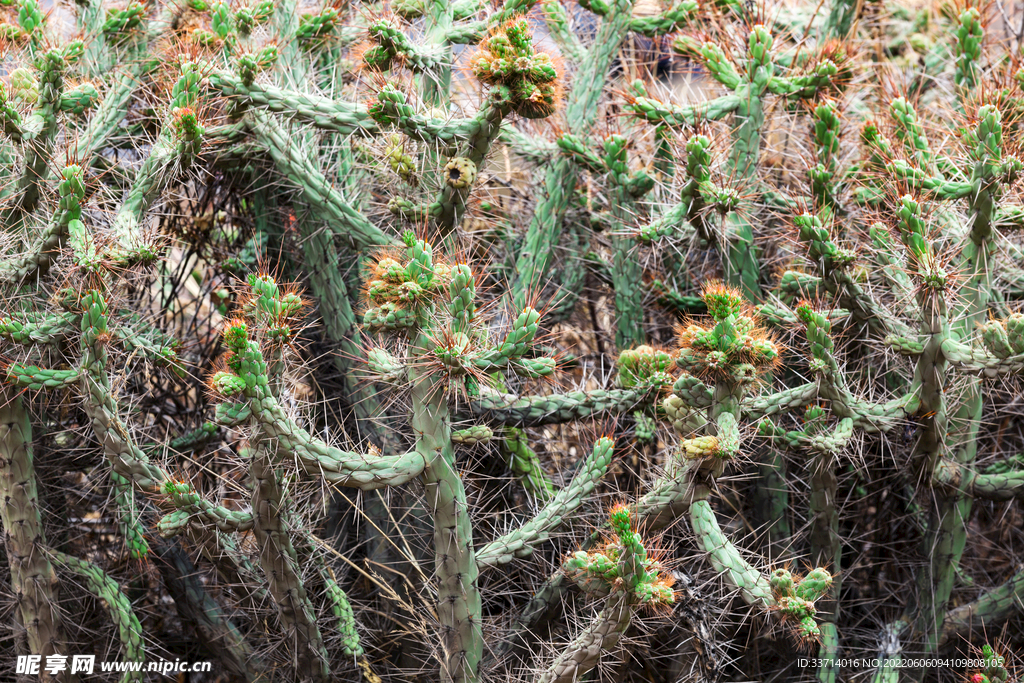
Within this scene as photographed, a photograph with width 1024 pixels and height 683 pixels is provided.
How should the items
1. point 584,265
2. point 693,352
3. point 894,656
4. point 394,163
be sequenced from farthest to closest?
1. point 584,265
2. point 894,656
3. point 394,163
4. point 693,352

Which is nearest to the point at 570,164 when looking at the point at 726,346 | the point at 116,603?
the point at 726,346

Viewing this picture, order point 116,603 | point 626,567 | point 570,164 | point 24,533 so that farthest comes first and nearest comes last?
point 570,164 → point 116,603 → point 24,533 → point 626,567

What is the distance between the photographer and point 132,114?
3441 millimetres

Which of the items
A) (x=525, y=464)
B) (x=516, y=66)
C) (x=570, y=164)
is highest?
→ (x=516, y=66)

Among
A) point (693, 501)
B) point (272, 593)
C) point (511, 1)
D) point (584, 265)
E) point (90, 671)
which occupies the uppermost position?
point (511, 1)

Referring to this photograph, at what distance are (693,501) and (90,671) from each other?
7.01 feet

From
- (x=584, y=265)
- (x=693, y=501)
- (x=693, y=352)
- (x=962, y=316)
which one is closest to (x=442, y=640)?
(x=693, y=501)

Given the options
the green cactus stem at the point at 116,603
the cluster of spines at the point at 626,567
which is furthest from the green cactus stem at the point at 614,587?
the green cactus stem at the point at 116,603

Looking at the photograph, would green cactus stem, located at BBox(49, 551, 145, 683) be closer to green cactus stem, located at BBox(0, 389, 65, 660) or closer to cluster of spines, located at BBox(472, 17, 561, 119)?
green cactus stem, located at BBox(0, 389, 65, 660)

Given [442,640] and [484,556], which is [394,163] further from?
[442,640]

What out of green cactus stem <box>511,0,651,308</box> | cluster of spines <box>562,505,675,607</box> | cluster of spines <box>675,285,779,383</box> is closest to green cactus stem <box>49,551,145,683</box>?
cluster of spines <box>562,505,675,607</box>

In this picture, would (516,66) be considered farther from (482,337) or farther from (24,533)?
(24,533)

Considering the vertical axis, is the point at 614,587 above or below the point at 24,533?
above

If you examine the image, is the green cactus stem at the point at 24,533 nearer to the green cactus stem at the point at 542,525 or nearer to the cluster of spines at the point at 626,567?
the green cactus stem at the point at 542,525
